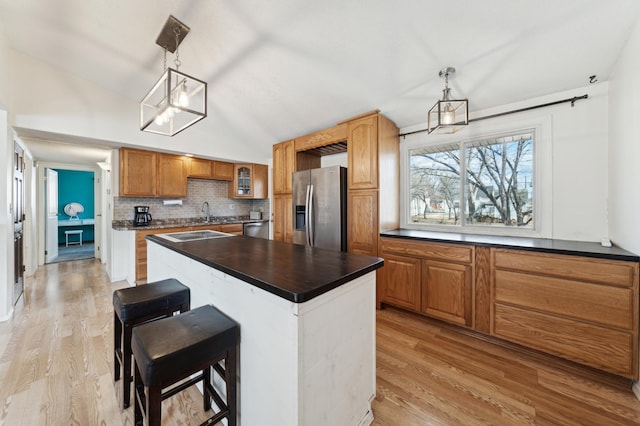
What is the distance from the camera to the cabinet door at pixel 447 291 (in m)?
2.29

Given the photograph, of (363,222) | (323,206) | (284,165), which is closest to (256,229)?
(284,165)

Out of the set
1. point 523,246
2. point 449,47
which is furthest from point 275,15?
point 523,246

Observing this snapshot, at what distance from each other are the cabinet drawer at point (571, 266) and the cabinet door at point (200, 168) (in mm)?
4683

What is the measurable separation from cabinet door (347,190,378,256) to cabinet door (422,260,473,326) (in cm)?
65

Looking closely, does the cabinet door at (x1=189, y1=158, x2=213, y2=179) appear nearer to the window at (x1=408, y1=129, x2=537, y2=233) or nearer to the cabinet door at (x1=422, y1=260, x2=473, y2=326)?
the window at (x1=408, y1=129, x2=537, y2=233)

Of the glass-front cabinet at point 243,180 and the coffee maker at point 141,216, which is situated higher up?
the glass-front cabinet at point 243,180

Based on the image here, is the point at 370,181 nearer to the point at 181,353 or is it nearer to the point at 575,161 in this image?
the point at 575,161

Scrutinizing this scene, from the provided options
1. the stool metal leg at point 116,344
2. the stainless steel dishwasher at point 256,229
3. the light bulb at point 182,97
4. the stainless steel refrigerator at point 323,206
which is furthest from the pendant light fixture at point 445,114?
the stainless steel dishwasher at point 256,229

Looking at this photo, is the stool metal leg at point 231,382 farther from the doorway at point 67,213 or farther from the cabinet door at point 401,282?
the doorway at point 67,213

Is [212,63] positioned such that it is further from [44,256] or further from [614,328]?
[44,256]

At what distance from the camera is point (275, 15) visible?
2053 millimetres

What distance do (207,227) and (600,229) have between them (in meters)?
5.05

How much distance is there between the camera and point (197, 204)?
16.4 feet

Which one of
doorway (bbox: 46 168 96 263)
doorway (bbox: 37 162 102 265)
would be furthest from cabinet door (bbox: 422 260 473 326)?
doorway (bbox: 46 168 96 263)
